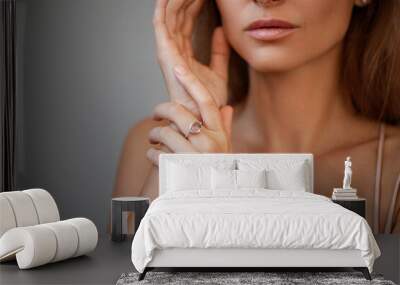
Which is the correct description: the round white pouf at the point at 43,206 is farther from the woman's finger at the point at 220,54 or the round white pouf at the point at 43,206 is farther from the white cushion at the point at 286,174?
the woman's finger at the point at 220,54

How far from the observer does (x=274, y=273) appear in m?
4.58

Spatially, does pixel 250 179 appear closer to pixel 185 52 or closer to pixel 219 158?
pixel 219 158

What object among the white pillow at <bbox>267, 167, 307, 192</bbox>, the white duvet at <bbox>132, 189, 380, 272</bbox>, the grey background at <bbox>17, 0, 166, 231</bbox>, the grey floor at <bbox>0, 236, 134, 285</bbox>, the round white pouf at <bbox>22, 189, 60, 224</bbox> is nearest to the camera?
the white duvet at <bbox>132, 189, 380, 272</bbox>

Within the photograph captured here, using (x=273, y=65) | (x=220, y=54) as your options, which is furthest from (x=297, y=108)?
(x=220, y=54)

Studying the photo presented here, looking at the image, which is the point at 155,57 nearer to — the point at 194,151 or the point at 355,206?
the point at 194,151

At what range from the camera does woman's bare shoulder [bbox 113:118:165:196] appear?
6.32 m

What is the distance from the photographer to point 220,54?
20.4 ft

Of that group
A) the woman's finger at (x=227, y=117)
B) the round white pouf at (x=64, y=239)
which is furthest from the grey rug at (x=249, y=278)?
the woman's finger at (x=227, y=117)

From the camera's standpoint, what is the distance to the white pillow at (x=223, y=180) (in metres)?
5.66

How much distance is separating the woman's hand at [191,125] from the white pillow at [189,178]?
29 cm

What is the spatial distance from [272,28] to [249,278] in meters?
2.41

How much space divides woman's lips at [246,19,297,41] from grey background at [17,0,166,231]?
98cm

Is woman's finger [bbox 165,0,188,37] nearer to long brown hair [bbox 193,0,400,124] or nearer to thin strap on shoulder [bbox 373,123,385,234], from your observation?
long brown hair [bbox 193,0,400,124]

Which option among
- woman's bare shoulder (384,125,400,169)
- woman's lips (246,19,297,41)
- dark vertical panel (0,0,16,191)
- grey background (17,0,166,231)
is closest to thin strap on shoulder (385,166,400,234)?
woman's bare shoulder (384,125,400,169)
